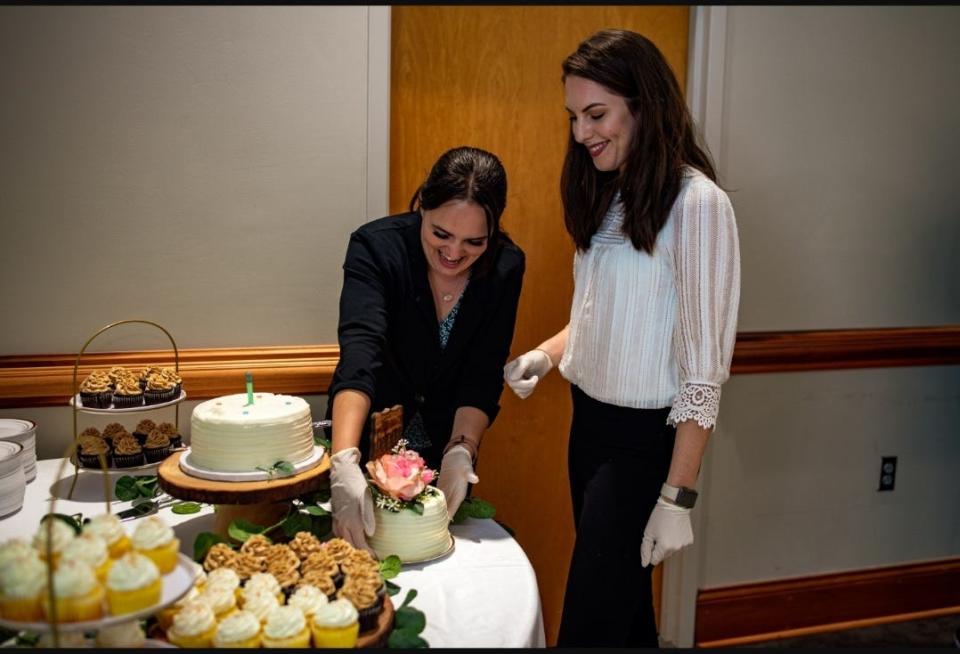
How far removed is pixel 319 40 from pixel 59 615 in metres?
1.89

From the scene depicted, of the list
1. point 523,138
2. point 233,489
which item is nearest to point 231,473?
point 233,489

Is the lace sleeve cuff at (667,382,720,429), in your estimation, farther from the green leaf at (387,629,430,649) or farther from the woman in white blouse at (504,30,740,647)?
the green leaf at (387,629,430,649)

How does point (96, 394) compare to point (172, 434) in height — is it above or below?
above

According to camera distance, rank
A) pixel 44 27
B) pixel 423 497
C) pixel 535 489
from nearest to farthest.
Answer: pixel 423 497, pixel 44 27, pixel 535 489

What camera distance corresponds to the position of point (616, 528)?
6.03 ft

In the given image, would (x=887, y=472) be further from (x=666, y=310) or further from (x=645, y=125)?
(x=645, y=125)

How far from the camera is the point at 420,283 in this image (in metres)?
2.08

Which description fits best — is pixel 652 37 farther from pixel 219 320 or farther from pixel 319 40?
pixel 219 320

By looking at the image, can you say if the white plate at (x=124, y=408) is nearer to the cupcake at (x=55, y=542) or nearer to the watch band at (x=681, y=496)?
the cupcake at (x=55, y=542)

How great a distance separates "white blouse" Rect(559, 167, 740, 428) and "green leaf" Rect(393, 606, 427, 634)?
70 cm

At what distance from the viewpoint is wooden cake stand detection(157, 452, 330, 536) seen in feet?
4.98

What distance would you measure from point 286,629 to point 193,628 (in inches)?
5.1

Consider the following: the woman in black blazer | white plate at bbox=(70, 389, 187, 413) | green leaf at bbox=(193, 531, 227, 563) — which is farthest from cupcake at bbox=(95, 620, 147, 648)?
white plate at bbox=(70, 389, 187, 413)

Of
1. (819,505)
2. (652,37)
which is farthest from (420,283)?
(819,505)
